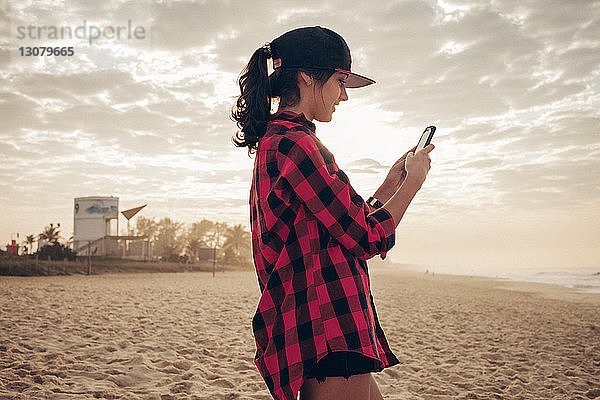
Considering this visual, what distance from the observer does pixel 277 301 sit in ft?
4.34

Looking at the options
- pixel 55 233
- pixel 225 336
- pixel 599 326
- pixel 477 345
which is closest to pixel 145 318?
pixel 225 336

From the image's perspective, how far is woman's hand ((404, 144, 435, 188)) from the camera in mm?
1500

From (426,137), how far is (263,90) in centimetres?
67

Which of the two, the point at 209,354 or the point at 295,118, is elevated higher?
the point at 295,118

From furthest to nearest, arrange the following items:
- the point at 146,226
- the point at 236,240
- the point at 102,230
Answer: the point at 146,226, the point at 236,240, the point at 102,230

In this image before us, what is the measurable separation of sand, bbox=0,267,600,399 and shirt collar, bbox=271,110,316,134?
4212 millimetres

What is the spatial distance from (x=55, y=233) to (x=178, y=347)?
134ft

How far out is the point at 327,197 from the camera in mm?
1245

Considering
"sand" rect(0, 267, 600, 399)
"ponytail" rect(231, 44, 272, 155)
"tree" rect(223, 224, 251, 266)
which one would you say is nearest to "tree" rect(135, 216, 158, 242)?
"tree" rect(223, 224, 251, 266)

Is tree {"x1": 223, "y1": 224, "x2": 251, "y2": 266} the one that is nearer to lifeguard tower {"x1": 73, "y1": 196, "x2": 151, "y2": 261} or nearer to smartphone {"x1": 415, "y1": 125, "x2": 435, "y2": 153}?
lifeguard tower {"x1": 73, "y1": 196, "x2": 151, "y2": 261}

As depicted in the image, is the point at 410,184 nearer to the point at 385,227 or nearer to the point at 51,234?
the point at 385,227

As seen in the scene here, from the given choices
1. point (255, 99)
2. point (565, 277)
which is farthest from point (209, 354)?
point (565, 277)

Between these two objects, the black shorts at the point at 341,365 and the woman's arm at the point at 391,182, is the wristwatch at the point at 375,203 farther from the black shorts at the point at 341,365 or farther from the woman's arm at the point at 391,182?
the black shorts at the point at 341,365

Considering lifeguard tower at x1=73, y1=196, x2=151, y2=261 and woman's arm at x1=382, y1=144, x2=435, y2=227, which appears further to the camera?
lifeguard tower at x1=73, y1=196, x2=151, y2=261
